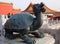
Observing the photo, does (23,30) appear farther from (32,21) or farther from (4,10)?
(4,10)

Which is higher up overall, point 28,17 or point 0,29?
point 28,17

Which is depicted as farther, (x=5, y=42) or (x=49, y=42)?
(x=49, y=42)

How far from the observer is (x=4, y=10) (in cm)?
1143

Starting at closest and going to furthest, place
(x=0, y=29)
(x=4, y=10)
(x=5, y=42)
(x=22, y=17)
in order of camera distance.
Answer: (x=5, y=42) < (x=22, y=17) < (x=0, y=29) < (x=4, y=10)

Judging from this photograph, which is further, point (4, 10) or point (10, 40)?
point (4, 10)

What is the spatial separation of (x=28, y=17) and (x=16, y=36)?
31cm

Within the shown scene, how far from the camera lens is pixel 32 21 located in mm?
2436

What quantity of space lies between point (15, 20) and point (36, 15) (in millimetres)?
290

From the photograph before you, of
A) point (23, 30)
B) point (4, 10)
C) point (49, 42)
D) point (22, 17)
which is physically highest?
point (22, 17)

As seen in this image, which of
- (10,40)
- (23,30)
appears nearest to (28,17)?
(23,30)

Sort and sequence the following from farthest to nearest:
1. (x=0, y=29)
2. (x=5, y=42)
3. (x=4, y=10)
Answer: (x=4, y=10), (x=0, y=29), (x=5, y=42)

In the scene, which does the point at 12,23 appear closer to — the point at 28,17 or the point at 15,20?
the point at 15,20

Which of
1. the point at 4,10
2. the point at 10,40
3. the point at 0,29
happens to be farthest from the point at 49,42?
the point at 4,10

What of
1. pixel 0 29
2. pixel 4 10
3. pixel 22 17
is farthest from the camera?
pixel 4 10
